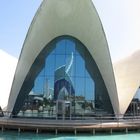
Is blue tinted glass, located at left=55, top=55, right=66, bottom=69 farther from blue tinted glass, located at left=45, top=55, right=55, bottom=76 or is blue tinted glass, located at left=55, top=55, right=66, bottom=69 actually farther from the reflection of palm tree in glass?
blue tinted glass, located at left=45, top=55, right=55, bottom=76

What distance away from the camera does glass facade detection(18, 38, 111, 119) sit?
64.3ft

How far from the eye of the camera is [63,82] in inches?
786

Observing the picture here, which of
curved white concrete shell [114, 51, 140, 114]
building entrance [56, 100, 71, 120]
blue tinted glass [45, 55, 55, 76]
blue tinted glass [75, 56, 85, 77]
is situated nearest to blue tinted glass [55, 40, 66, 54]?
blue tinted glass [45, 55, 55, 76]

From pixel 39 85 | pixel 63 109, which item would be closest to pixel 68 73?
pixel 39 85

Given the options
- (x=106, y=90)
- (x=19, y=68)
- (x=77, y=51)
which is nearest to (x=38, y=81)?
(x=19, y=68)

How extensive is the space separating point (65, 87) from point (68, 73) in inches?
39.9

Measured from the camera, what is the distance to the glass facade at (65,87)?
1959cm

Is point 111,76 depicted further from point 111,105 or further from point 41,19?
point 41,19

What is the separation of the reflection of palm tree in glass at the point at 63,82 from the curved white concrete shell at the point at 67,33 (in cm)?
211

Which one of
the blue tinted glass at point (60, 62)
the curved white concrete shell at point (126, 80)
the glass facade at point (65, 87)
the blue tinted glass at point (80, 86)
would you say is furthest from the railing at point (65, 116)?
the blue tinted glass at point (60, 62)

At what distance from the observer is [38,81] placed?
20453 millimetres

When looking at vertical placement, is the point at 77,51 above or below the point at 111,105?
above

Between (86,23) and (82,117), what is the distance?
6.39 metres

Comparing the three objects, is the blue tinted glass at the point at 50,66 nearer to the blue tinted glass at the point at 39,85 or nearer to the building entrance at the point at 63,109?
the blue tinted glass at the point at 39,85
